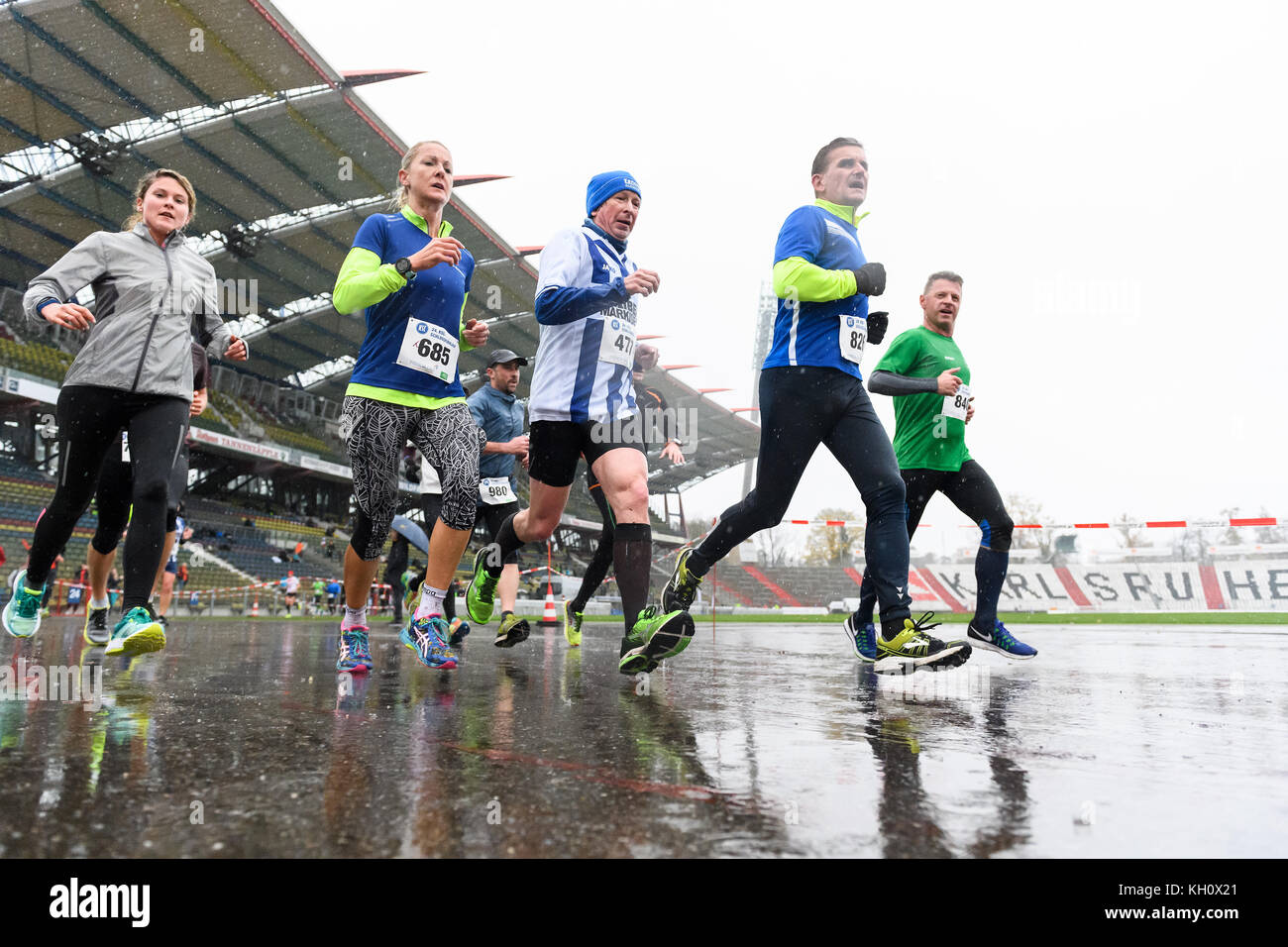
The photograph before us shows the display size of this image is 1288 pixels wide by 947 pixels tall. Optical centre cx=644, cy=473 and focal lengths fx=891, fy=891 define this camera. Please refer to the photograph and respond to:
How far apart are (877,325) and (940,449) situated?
116 centimetres

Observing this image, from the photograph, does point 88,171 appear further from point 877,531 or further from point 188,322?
point 877,531

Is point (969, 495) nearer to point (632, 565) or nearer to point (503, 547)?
point (632, 565)

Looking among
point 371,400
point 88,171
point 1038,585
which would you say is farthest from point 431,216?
point 1038,585

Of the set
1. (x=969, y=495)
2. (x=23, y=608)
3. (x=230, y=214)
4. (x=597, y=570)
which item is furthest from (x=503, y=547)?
(x=230, y=214)

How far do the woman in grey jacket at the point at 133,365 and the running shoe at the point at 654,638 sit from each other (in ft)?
5.53

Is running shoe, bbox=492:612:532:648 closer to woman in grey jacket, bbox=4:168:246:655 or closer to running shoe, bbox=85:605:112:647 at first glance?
A: woman in grey jacket, bbox=4:168:246:655

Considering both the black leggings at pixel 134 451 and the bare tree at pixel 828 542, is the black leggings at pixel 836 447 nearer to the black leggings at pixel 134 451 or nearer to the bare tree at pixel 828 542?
the black leggings at pixel 134 451

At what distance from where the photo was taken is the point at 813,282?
140 inches

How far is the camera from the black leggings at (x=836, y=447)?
3.57 meters

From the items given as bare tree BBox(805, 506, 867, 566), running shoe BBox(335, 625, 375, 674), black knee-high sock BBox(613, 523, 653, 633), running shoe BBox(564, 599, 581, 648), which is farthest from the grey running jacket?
bare tree BBox(805, 506, 867, 566)

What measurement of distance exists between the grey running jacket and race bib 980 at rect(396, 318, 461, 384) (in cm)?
87

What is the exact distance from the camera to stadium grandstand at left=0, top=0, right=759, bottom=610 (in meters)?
17.7

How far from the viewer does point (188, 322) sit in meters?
3.66

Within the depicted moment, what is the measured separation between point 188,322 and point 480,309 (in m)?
29.5
